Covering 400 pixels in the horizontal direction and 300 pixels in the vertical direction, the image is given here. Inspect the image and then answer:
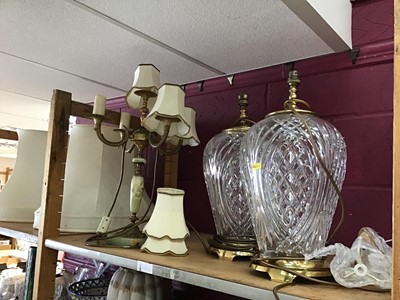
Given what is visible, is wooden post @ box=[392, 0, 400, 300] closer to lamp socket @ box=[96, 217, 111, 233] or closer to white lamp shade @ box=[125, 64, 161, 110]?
white lamp shade @ box=[125, 64, 161, 110]

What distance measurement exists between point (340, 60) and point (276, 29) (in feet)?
0.66

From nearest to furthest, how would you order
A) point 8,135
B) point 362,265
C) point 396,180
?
point 396,180
point 362,265
point 8,135

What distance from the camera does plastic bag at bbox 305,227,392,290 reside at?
57cm

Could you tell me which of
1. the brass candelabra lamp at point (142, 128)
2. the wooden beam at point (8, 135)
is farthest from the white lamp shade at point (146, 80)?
the wooden beam at point (8, 135)

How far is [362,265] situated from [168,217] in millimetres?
390

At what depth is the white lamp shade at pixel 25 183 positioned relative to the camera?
1.26m

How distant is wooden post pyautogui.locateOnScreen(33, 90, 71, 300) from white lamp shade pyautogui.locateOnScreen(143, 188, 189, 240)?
0.28 m

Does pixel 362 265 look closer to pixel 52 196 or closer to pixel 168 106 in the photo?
pixel 168 106

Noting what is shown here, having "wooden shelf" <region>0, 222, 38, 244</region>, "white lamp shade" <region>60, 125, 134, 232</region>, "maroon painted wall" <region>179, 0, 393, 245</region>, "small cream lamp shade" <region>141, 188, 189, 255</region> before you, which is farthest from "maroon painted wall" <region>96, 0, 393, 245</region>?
"wooden shelf" <region>0, 222, 38, 244</region>

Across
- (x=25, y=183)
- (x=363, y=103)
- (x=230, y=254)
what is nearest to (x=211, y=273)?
(x=230, y=254)

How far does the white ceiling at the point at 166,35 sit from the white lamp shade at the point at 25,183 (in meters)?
0.24

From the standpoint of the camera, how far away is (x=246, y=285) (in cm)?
57

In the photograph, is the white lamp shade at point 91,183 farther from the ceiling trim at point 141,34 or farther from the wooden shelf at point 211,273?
the ceiling trim at point 141,34

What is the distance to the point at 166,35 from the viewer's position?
934 millimetres
